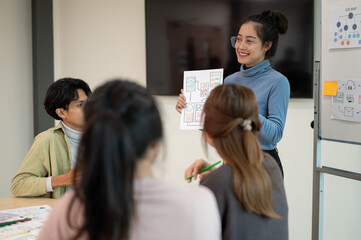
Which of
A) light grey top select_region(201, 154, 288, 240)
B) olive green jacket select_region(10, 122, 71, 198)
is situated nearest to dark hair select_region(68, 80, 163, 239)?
light grey top select_region(201, 154, 288, 240)

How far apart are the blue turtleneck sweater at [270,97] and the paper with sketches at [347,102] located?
0.44 metres

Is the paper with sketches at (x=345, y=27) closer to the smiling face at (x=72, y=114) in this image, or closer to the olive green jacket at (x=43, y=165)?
the smiling face at (x=72, y=114)

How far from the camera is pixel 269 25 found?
7.09 feet

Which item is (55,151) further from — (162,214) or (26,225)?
(162,214)

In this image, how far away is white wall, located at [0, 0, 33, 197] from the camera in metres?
4.19

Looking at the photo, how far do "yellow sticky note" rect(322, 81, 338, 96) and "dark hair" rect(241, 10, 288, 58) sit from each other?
1.46 feet

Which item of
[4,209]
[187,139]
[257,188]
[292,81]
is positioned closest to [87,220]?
[257,188]

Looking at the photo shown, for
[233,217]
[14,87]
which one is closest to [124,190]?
[233,217]

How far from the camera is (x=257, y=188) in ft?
3.98

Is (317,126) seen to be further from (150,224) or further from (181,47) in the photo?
(150,224)

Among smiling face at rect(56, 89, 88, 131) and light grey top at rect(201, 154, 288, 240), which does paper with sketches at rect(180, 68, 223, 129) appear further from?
light grey top at rect(201, 154, 288, 240)

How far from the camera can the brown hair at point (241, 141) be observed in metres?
1.21

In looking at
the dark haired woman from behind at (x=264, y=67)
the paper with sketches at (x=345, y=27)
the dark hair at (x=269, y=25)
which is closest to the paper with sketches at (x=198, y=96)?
the dark haired woman from behind at (x=264, y=67)

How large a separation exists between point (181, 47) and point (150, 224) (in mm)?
2968
